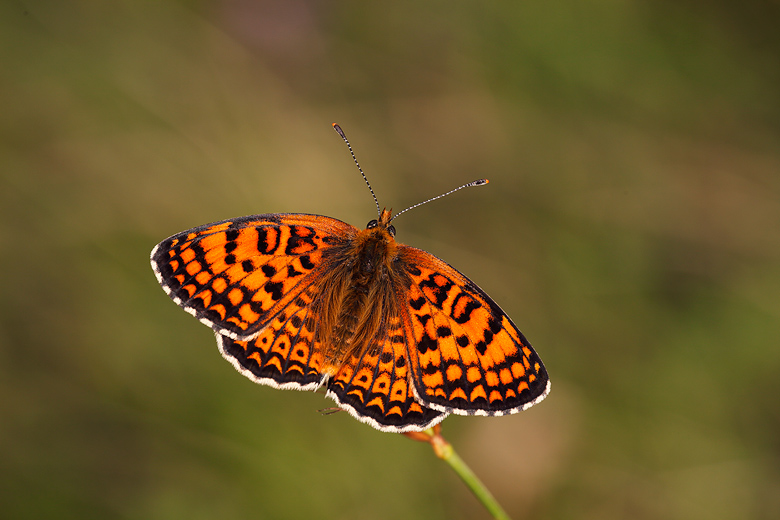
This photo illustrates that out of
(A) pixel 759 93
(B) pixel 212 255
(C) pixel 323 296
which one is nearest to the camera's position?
(B) pixel 212 255

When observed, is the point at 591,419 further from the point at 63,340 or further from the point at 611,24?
the point at 63,340

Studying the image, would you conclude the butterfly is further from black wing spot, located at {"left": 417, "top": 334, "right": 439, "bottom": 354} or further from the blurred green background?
the blurred green background

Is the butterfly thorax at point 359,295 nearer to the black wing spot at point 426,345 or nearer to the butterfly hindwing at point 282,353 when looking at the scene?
the butterfly hindwing at point 282,353

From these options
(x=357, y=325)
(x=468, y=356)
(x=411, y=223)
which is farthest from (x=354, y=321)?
(x=411, y=223)

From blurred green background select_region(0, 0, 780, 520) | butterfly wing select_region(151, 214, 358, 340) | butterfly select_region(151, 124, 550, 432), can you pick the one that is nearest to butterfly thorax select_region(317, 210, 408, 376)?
butterfly select_region(151, 124, 550, 432)

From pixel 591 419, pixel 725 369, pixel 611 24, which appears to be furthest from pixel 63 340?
pixel 611 24

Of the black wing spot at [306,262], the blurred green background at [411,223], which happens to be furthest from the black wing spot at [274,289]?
the blurred green background at [411,223]
